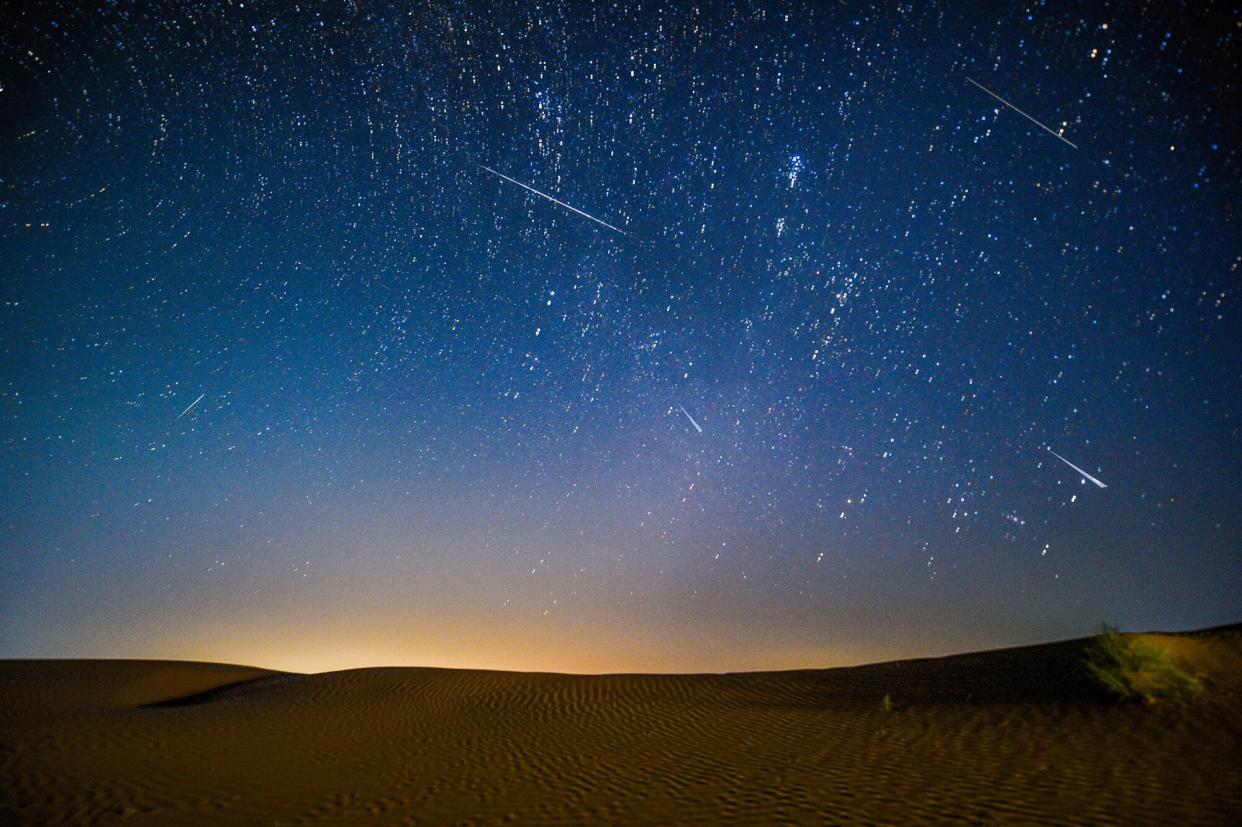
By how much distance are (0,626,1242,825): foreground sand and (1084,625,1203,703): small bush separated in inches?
12.0

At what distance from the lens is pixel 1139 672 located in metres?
9.50

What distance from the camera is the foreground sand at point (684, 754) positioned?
635 cm

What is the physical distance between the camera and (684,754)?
357 inches

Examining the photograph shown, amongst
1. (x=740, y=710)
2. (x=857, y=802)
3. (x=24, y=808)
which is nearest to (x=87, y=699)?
(x=24, y=808)

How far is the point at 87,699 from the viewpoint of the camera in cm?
1784

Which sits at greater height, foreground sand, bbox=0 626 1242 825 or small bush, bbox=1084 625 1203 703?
small bush, bbox=1084 625 1203 703

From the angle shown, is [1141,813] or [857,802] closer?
[1141,813]

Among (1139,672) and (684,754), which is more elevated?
(1139,672)

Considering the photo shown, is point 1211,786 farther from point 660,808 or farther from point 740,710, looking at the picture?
point 740,710

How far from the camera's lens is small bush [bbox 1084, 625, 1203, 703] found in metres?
9.12

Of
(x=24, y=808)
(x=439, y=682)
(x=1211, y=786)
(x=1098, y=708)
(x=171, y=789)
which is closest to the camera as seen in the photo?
(x=1211, y=786)

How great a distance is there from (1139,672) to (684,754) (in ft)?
26.0

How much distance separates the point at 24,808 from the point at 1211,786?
581 inches

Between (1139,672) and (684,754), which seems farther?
(1139,672)
